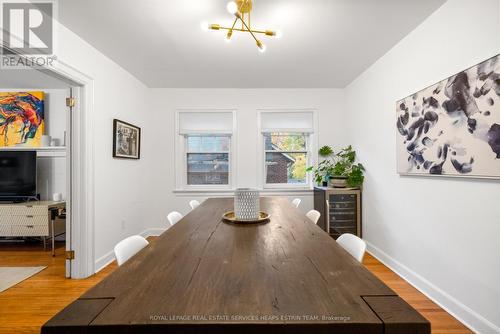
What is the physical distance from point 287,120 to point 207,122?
4.71 ft

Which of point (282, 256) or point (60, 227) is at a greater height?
point (282, 256)

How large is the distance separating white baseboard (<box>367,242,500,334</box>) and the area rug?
4168 millimetres

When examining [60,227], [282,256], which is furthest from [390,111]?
[60,227]

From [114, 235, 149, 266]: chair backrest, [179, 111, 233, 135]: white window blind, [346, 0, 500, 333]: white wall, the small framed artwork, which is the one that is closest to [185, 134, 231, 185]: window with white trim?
[179, 111, 233, 135]: white window blind

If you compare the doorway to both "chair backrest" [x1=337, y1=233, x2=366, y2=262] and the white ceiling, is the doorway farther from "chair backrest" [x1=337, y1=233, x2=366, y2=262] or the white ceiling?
"chair backrest" [x1=337, y1=233, x2=366, y2=262]

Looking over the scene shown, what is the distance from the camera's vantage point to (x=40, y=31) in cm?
211

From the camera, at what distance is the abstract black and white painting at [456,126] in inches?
63.6

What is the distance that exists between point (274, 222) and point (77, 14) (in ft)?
8.21

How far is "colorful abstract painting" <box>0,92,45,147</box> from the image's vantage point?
12.3 ft

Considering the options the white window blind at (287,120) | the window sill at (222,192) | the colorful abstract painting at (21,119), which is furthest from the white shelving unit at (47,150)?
the white window blind at (287,120)

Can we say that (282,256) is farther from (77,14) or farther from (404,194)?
(77,14)

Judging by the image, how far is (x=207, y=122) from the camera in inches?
167

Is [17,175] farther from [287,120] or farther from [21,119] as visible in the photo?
[287,120]

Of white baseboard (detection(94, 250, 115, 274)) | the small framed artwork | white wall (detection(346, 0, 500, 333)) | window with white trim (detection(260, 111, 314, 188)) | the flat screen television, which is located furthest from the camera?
window with white trim (detection(260, 111, 314, 188))
